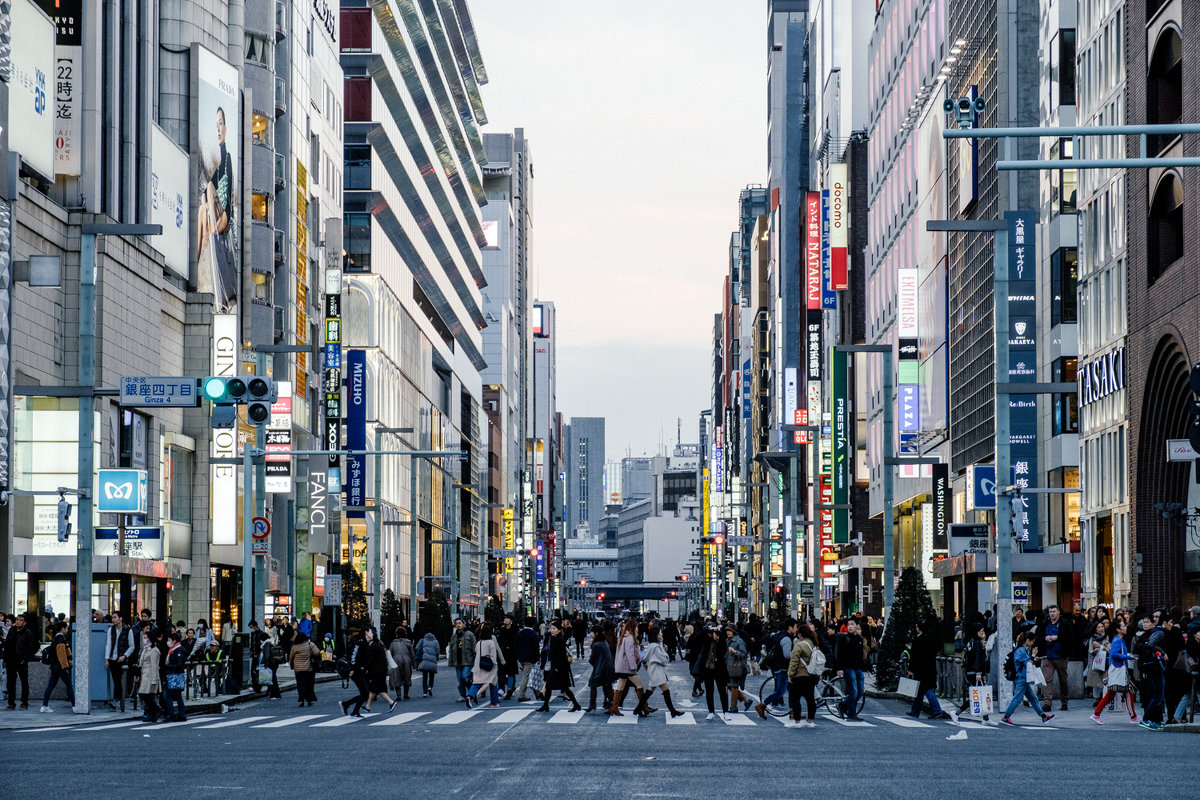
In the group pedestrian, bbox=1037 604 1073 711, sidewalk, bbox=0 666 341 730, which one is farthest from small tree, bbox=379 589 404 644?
pedestrian, bbox=1037 604 1073 711

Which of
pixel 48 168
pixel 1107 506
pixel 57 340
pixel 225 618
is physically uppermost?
pixel 48 168

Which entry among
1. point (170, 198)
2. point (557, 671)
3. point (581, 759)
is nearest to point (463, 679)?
point (557, 671)

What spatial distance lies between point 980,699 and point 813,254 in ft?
292

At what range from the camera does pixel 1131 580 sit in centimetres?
5162

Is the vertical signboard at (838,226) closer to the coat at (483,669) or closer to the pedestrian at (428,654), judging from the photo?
the pedestrian at (428,654)

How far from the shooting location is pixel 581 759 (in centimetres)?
2127

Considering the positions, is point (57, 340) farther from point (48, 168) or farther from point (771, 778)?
point (771, 778)

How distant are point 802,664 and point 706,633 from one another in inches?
178

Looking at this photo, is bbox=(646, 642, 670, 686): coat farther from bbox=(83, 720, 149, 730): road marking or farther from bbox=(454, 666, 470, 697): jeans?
bbox=(83, 720, 149, 730): road marking

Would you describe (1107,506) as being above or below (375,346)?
below

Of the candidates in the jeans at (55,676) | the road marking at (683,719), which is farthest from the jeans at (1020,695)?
the jeans at (55,676)

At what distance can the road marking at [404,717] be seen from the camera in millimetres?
30578

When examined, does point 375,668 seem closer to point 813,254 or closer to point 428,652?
point 428,652

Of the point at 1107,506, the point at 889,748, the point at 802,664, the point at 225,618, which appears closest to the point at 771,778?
the point at 889,748
